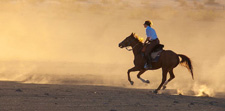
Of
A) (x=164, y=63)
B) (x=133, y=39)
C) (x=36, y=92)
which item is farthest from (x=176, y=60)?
(x=36, y=92)

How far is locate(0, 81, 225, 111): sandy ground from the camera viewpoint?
1486cm

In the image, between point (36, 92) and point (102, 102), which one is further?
point (36, 92)

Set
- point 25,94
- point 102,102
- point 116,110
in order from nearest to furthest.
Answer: point 116,110
point 102,102
point 25,94

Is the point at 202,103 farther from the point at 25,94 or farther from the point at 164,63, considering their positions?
the point at 25,94

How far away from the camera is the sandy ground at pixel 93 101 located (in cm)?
1486

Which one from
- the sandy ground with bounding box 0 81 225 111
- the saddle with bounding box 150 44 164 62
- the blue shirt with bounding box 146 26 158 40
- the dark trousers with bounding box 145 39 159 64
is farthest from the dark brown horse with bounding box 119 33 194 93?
the sandy ground with bounding box 0 81 225 111

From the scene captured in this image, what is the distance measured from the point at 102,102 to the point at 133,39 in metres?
5.83

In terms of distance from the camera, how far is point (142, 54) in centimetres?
2077

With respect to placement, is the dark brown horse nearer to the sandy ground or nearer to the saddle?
the saddle

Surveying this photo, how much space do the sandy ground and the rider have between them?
5.73ft

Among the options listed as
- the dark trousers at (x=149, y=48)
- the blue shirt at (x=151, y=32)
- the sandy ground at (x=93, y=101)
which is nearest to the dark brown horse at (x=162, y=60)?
the dark trousers at (x=149, y=48)

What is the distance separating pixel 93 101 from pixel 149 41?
5195 millimetres

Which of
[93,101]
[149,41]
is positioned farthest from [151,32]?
[93,101]

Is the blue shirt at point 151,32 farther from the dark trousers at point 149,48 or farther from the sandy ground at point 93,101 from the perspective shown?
the sandy ground at point 93,101
